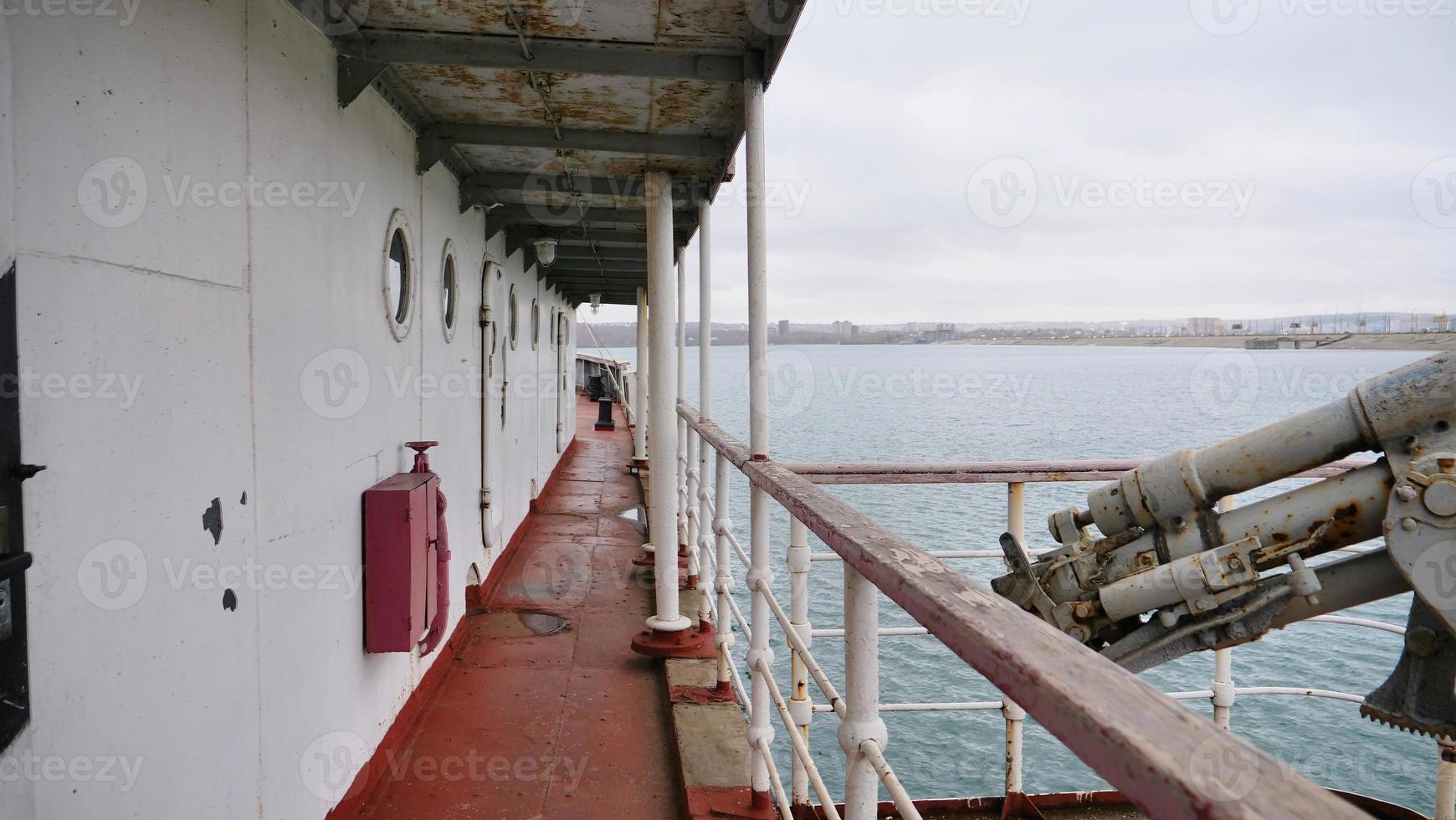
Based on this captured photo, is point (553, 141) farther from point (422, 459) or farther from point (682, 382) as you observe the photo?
point (682, 382)

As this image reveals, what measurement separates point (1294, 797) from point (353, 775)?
123 inches

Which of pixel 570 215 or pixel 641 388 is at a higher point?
pixel 570 215

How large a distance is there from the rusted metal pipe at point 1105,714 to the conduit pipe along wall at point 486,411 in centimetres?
451

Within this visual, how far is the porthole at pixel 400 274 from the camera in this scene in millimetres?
3609

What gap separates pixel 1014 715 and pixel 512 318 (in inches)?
211

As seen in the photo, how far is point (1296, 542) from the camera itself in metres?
2.05

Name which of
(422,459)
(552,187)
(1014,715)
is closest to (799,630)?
(1014,715)

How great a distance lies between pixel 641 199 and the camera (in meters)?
5.73

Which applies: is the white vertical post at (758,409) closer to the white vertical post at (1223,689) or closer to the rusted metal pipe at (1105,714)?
the rusted metal pipe at (1105,714)

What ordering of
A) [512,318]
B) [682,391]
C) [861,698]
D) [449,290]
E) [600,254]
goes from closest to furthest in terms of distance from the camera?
[861,698]
[449,290]
[682,391]
[512,318]
[600,254]

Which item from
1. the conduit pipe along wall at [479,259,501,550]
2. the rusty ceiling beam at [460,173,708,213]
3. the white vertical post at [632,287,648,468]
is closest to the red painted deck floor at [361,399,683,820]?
the conduit pipe along wall at [479,259,501,550]

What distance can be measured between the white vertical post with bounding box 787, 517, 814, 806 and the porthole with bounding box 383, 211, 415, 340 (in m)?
2.08

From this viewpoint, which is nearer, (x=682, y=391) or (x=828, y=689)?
(x=828, y=689)

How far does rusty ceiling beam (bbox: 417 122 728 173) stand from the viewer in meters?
4.06
